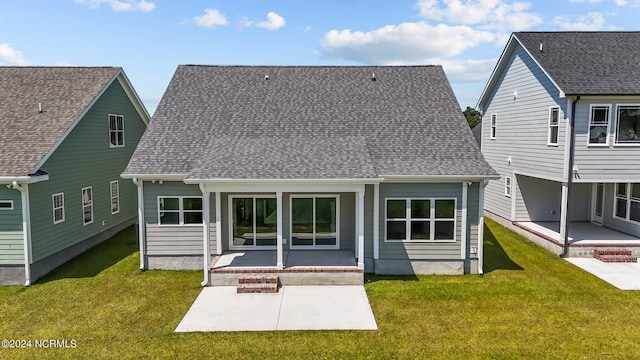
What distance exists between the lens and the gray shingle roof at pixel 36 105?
518 inches

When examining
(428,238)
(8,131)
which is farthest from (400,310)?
(8,131)

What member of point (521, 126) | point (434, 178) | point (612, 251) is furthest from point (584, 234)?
point (434, 178)

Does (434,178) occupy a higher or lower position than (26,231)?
higher

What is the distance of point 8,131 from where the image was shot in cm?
1400

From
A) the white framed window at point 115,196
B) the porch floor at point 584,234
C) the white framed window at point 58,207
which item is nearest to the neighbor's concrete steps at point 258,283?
the white framed window at point 58,207

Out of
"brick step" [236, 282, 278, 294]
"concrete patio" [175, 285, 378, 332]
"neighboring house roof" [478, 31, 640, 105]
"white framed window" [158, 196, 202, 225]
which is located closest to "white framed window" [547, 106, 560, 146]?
"neighboring house roof" [478, 31, 640, 105]

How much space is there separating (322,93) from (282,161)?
14.8ft

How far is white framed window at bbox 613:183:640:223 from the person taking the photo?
1656cm

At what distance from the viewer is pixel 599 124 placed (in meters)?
14.9

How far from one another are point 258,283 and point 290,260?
5.39 feet

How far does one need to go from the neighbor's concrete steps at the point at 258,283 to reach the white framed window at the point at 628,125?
41.8 feet

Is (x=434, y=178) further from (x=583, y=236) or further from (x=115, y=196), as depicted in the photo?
(x=115, y=196)

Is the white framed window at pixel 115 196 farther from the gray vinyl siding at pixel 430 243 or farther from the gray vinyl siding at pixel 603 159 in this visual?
the gray vinyl siding at pixel 603 159

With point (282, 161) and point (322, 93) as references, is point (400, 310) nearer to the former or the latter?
point (282, 161)
